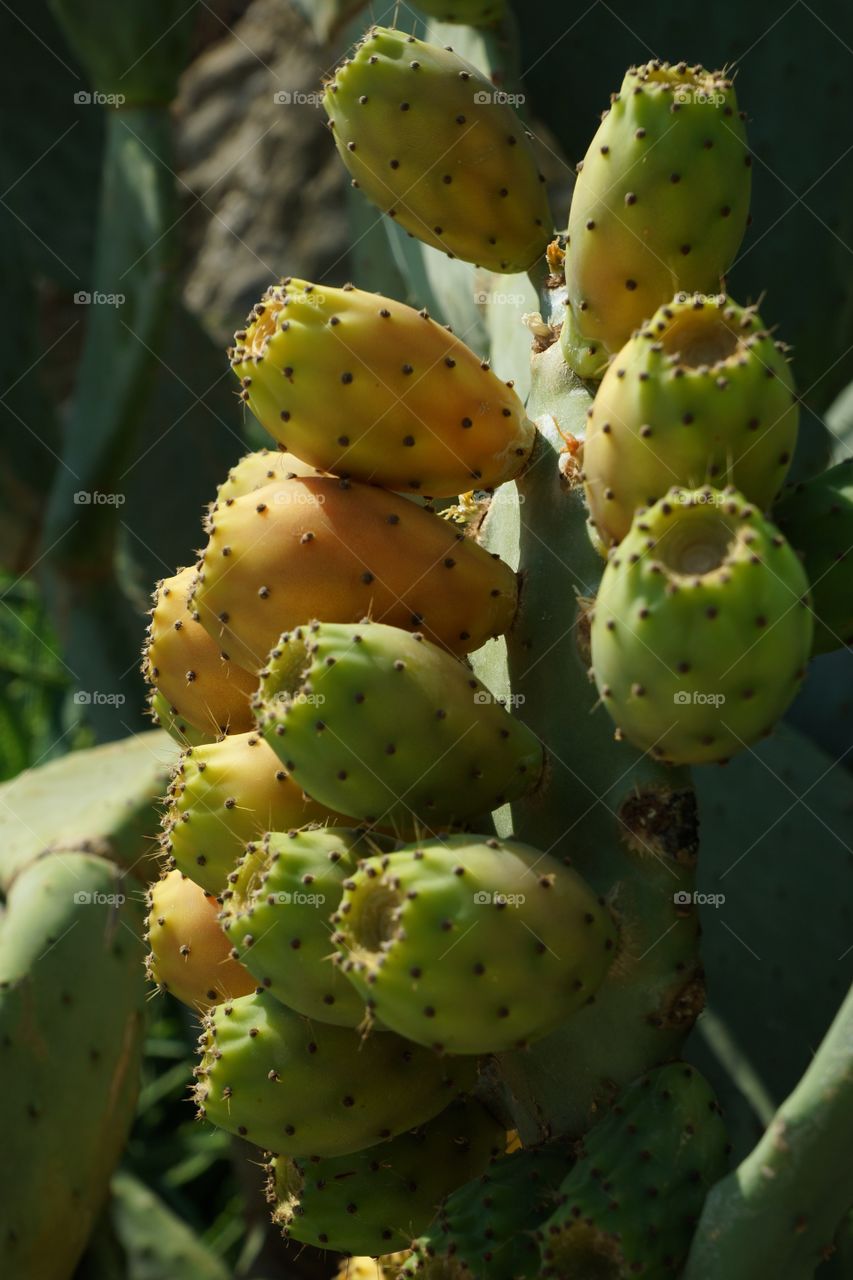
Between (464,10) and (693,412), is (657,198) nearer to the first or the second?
(693,412)

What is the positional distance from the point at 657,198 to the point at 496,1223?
0.73 meters

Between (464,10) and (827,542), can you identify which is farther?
(464,10)

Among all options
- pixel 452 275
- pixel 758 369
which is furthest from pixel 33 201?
pixel 758 369

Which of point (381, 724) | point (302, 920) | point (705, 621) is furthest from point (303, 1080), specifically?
point (705, 621)

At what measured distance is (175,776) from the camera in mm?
1110

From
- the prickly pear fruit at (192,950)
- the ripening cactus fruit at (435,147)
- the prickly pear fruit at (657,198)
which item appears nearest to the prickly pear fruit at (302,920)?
the prickly pear fruit at (192,950)

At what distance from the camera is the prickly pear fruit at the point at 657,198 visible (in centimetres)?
101

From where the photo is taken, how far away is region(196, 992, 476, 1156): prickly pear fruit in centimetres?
101

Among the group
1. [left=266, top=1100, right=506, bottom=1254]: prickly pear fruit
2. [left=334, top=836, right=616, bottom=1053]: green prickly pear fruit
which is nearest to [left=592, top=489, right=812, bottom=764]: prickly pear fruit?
[left=334, top=836, right=616, bottom=1053]: green prickly pear fruit

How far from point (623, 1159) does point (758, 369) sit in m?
0.52

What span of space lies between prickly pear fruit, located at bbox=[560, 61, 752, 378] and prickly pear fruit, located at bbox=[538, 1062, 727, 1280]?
56 cm

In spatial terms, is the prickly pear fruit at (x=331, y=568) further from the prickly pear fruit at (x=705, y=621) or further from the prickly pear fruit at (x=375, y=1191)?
the prickly pear fruit at (x=375, y=1191)

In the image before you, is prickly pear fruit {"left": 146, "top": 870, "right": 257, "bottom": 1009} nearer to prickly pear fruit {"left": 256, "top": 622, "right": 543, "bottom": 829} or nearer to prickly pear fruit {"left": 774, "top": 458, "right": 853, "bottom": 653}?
prickly pear fruit {"left": 256, "top": 622, "right": 543, "bottom": 829}

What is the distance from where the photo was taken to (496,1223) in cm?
99
